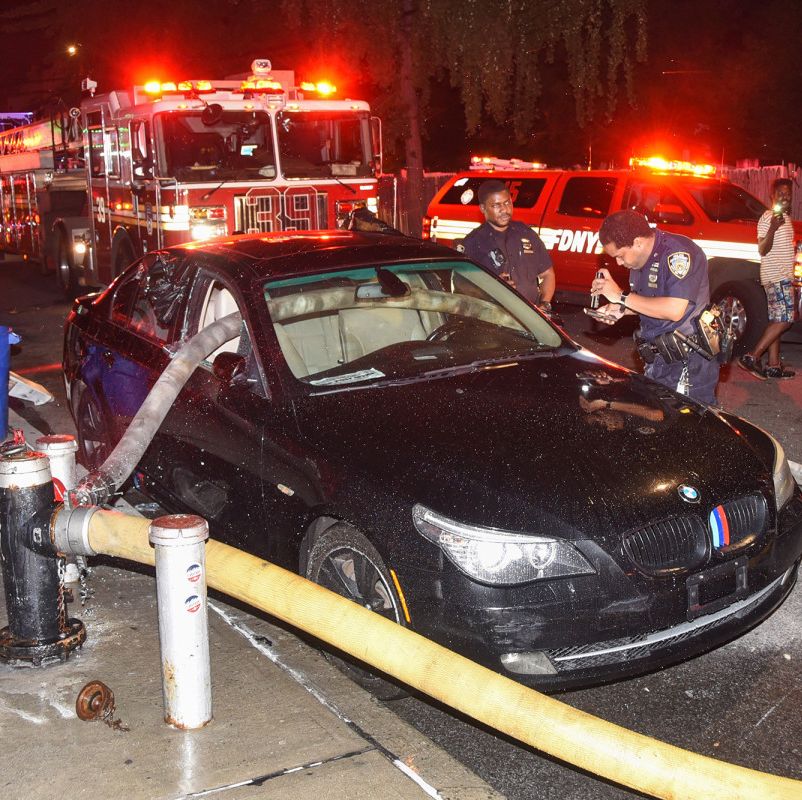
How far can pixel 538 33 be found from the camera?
60.8ft

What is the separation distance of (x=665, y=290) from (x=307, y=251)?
6.01ft

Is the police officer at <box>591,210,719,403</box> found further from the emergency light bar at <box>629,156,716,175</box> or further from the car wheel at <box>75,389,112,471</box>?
the emergency light bar at <box>629,156,716,175</box>

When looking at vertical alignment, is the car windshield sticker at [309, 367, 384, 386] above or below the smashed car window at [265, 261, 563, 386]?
below

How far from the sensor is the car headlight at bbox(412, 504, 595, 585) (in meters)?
3.61

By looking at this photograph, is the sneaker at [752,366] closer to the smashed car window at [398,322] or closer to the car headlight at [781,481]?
the smashed car window at [398,322]

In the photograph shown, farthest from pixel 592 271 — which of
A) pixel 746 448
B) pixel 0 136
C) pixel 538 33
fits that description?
pixel 0 136

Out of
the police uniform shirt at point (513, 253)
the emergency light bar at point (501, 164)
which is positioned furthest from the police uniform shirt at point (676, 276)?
the emergency light bar at point (501, 164)

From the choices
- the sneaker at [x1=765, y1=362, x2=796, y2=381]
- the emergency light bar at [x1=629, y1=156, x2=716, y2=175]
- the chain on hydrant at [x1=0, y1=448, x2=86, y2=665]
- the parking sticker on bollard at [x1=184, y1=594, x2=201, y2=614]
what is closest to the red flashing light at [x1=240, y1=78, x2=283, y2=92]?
the emergency light bar at [x1=629, y1=156, x2=716, y2=175]

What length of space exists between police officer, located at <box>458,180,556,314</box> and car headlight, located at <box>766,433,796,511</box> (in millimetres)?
2935

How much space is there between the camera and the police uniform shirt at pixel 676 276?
5.61 metres

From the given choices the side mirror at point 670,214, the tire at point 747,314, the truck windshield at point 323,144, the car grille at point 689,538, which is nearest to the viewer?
the car grille at point 689,538

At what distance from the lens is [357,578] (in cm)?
400

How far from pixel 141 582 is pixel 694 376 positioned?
2.90 m

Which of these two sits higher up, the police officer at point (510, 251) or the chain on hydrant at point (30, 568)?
the police officer at point (510, 251)
